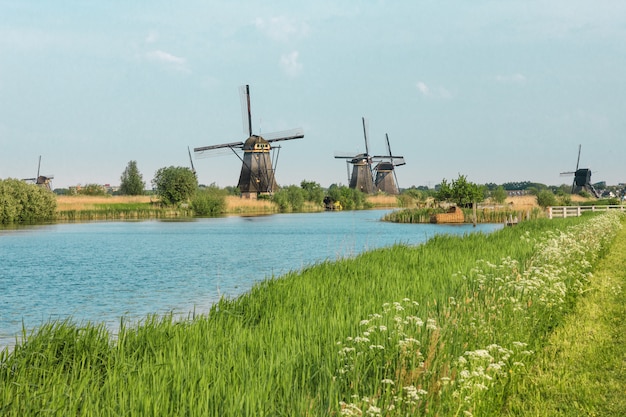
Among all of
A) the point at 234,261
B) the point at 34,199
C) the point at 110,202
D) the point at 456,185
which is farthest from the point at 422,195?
the point at 234,261

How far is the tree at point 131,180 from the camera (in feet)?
357

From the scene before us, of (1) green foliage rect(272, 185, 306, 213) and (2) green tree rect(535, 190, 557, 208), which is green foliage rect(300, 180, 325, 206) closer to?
(1) green foliage rect(272, 185, 306, 213)

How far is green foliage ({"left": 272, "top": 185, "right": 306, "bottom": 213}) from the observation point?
9197 cm

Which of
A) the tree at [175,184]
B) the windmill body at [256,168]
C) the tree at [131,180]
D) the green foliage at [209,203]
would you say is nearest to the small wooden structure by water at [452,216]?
the green foliage at [209,203]

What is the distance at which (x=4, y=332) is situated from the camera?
45.4 ft

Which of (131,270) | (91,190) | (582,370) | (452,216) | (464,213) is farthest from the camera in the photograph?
(91,190)

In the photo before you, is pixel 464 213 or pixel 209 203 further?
pixel 209 203

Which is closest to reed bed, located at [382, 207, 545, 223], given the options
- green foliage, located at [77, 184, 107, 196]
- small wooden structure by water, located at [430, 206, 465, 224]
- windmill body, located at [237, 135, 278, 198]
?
small wooden structure by water, located at [430, 206, 465, 224]

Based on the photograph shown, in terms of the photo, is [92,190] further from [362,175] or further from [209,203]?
[362,175]

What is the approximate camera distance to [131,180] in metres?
108

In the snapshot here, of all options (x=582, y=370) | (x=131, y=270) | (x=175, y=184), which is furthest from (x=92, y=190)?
(x=582, y=370)

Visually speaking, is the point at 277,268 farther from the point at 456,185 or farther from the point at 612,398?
the point at 456,185

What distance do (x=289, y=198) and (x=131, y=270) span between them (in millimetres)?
70376

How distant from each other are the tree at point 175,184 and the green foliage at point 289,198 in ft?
42.1
